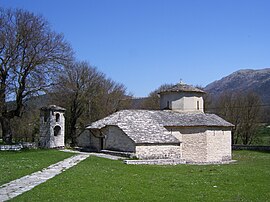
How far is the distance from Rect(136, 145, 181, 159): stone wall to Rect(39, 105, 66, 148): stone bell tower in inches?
525

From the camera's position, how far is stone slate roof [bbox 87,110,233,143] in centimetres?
3023

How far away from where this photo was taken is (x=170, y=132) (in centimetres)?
3325

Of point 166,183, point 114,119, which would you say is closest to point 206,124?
point 114,119

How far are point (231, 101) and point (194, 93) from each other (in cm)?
2528

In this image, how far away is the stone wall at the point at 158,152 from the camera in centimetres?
2898

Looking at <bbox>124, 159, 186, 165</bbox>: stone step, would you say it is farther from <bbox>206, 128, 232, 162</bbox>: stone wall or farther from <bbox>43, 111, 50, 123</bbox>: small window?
<bbox>43, 111, 50, 123</bbox>: small window

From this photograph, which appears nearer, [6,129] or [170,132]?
[170,132]

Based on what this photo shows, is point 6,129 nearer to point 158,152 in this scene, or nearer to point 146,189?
point 158,152

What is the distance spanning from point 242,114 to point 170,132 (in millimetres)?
29216

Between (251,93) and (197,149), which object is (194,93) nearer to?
(197,149)

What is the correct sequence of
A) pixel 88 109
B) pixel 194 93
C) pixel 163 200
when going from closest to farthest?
pixel 163 200 → pixel 194 93 → pixel 88 109

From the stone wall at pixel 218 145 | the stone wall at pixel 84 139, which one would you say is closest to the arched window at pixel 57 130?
the stone wall at pixel 84 139

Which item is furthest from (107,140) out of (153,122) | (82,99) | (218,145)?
(82,99)

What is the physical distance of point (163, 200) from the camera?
35.1 feet
